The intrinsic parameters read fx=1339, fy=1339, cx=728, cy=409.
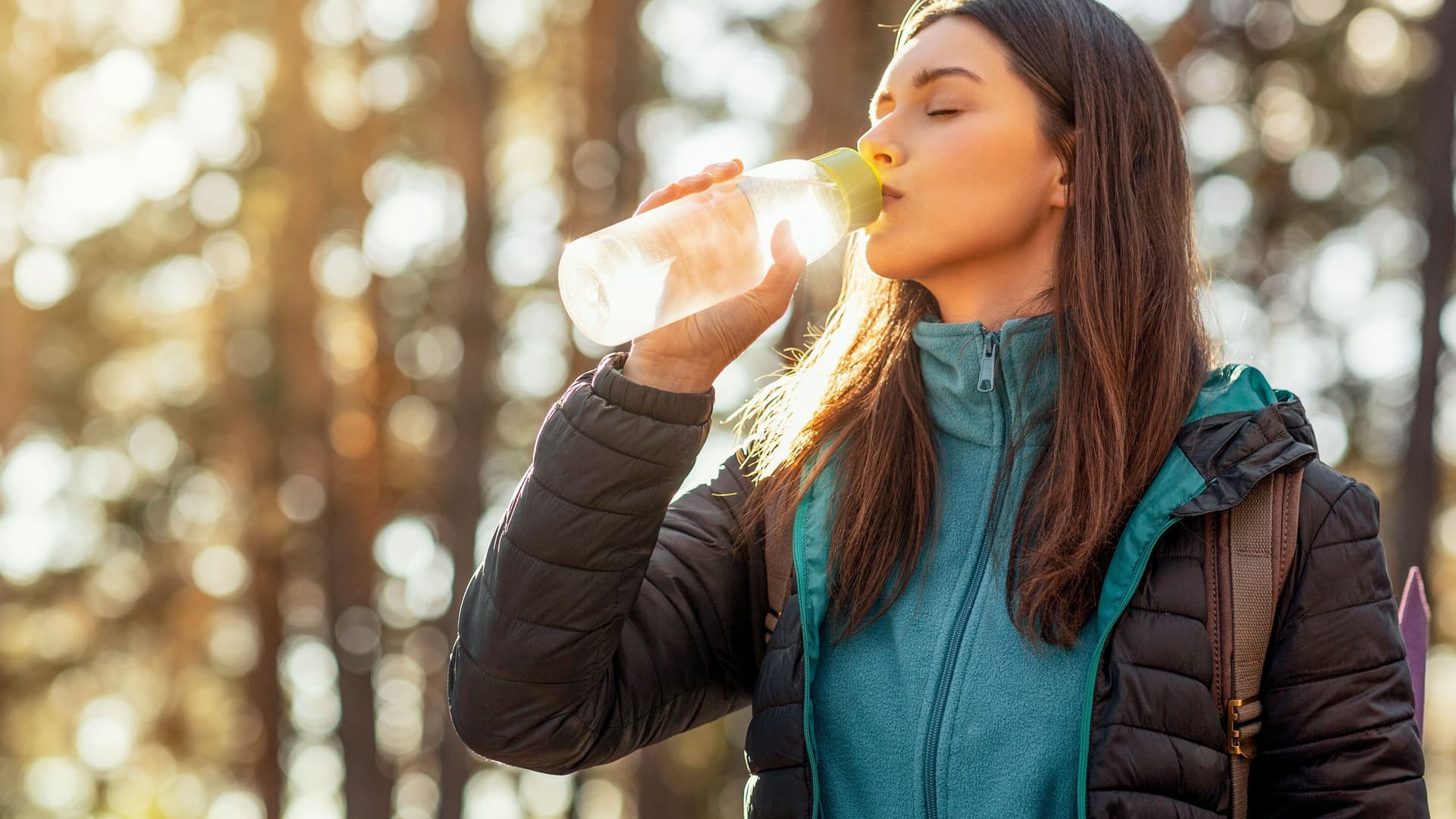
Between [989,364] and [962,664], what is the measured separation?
487 millimetres

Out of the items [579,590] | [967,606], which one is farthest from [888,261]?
[579,590]

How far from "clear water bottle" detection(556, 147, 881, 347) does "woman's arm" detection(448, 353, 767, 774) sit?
10 centimetres

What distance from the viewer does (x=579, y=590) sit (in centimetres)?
203

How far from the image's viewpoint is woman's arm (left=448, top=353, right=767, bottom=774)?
2018 millimetres

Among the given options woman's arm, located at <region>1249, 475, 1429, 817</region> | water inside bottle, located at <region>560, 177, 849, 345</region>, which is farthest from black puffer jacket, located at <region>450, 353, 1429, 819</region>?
water inside bottle, located at <region>560, 177, 849, 345</region>

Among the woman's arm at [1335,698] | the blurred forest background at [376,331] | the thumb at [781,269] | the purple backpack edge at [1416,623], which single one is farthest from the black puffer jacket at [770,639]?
the blurred forest background at [376,331]

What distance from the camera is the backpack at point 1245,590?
5.97ft

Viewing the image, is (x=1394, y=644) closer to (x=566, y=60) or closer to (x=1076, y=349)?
(x=1076, y=349)

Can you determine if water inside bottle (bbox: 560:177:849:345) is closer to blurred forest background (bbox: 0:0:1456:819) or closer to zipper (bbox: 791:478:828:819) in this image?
zipper (bbox: 791:478:828:819)

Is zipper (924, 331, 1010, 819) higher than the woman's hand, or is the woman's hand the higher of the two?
the woman's hand

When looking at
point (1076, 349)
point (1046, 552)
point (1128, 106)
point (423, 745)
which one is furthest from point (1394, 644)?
point (423, 745)

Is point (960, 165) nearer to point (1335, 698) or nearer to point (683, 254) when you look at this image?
point (683, 254)

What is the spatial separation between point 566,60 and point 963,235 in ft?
40.6

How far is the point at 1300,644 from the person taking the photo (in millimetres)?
1826
